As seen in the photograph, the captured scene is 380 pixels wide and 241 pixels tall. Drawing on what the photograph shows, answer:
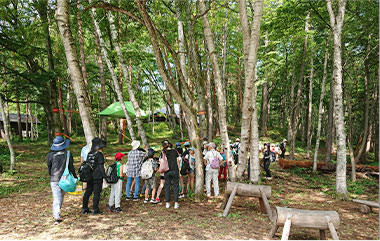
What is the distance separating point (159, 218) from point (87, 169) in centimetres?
201

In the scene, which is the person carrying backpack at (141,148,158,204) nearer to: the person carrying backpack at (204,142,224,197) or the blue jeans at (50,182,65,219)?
the person carrying backpack at (204,142,224,197)

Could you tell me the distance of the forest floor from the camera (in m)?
4.33

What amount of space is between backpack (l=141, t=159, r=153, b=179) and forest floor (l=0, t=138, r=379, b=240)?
82 centimetres

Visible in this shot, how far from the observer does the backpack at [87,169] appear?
497 centimetres

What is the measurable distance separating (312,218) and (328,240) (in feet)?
3.20

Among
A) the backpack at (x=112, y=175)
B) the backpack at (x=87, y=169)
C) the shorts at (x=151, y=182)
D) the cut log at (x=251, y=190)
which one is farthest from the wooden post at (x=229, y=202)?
the backpack at (x=87, y=169)

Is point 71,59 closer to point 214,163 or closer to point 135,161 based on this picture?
point 135,161

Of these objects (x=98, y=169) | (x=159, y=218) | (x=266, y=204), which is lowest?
(x=159, y=218)

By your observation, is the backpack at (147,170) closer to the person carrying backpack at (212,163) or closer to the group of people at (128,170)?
the group of people at (128,170)

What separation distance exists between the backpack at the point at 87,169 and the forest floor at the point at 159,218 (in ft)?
3.03

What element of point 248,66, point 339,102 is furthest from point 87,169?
point 339,102

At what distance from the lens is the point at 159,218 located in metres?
5.22

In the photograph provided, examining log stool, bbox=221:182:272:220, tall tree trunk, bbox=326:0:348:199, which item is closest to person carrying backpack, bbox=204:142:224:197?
log stool, bbox=221:182:272:220

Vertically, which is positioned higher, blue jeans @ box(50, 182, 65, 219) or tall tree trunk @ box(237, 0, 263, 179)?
tall tree trunk @ box(237, 0, 263, 179)
